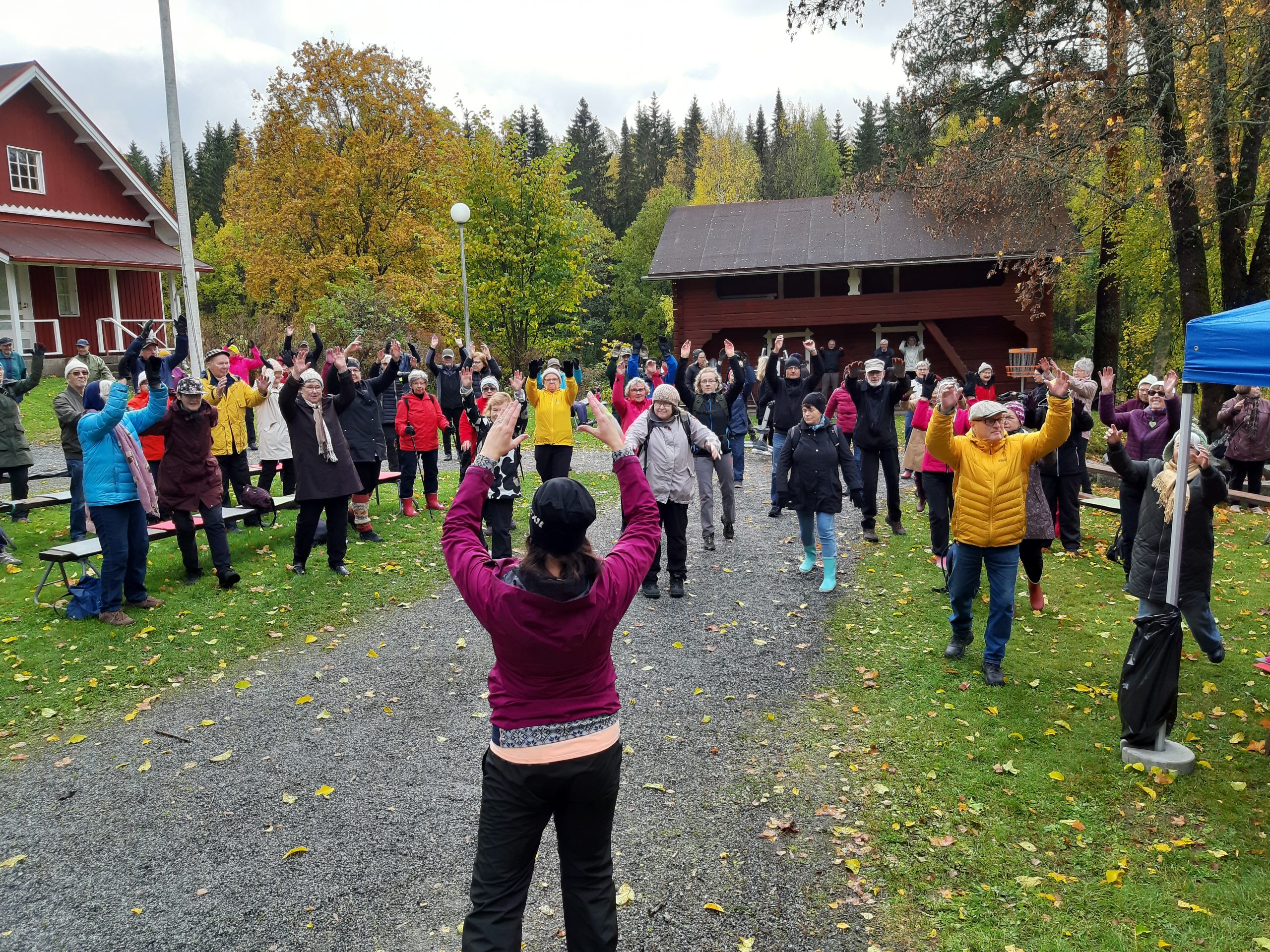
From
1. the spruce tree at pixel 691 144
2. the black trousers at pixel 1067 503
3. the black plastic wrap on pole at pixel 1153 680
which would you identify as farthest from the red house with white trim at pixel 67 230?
the spruce tree at pixel 691 144

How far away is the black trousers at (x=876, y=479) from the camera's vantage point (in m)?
10.4

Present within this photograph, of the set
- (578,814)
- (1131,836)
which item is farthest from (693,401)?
(578,814)

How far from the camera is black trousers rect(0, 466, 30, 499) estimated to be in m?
10.4

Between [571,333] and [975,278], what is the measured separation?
14095 mm

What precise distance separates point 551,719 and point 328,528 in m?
6.75

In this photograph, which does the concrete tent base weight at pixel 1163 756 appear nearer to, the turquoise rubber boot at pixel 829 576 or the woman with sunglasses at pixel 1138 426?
the woman with sunglasses at pixel 1138 426

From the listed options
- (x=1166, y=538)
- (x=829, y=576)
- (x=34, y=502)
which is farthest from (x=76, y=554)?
(x=1166, y=538)

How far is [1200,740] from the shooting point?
545 cm

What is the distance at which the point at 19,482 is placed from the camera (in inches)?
414

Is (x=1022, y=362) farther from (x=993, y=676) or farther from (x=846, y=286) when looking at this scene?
(x=993, y=676)

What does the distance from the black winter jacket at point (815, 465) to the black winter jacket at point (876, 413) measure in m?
1.27

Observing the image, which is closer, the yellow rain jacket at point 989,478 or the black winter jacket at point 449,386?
the yellow rain jacket at point 989,478

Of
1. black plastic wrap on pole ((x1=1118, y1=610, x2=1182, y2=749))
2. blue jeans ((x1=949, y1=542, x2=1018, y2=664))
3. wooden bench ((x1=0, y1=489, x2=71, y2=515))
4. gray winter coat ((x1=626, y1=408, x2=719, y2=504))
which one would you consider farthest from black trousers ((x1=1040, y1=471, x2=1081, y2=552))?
wooden bench ((x1=0, y1=489, x2=71, y2=515))

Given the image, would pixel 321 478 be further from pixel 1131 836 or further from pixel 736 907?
pixel 1131 836
